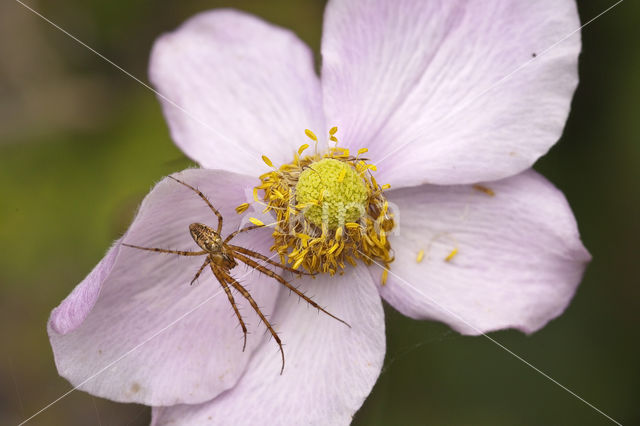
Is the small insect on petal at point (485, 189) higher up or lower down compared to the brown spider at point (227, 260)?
lower down

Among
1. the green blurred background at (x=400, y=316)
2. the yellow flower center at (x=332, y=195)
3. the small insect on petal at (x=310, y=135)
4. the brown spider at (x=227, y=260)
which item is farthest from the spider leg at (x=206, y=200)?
the green blurred background at (x=400, y=316)

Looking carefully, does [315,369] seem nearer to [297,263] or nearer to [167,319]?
[297,263]

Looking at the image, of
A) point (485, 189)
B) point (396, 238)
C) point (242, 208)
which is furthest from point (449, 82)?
point (242, 208)

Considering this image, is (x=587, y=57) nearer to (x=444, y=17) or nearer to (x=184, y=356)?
(x=444, y=17)

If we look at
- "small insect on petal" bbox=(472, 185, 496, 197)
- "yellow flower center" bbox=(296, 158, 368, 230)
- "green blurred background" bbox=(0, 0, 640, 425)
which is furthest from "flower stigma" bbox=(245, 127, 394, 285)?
"green blurred background" bbox=(0, 0, 640, 425)

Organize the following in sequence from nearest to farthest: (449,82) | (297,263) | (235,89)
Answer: (297,263)
(449,82)
(235,89)

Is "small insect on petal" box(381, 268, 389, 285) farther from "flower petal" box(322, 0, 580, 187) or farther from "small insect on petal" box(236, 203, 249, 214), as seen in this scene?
"small insect on petal" box(236, 203, 249, 214)

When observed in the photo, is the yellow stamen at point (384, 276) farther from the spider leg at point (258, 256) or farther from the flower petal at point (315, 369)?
the spider leg at point (258, 256)
